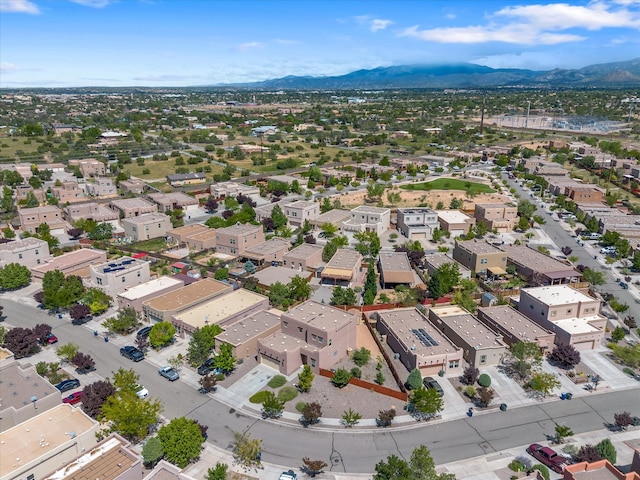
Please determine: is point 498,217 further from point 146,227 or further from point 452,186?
point 146,227

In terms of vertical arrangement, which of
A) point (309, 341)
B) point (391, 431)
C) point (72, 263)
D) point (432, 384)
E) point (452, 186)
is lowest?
point (391, 431)

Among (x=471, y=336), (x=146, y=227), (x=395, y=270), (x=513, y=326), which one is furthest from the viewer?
(x=146, y=227)

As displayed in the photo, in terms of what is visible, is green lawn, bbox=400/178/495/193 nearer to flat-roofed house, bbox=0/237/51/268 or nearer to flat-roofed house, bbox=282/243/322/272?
flat-roofed house, bbox=282/243/322/272

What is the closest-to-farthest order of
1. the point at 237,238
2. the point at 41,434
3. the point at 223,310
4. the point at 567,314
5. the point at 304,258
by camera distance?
the point at 41,434 → the point at 567,314 → the point at 223,310 → the point at 304,258 → the point at 237,238

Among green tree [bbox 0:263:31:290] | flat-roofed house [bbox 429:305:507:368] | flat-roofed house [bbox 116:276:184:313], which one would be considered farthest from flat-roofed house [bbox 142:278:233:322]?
flat-roofed house [bbox 429:305:507:368]

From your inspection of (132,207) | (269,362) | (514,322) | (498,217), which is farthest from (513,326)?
(132,207)

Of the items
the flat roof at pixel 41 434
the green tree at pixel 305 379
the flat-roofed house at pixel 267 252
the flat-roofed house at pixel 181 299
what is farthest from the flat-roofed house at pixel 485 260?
the flat roof at pixel 41 434
